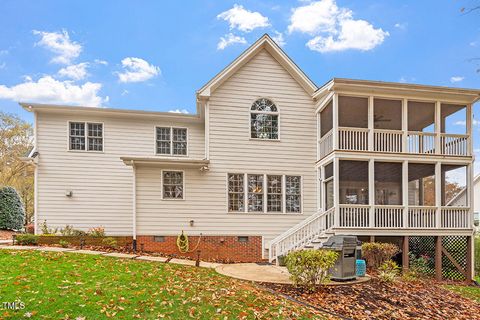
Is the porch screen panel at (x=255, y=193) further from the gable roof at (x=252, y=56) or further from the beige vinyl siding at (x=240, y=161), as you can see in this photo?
the gable roof at (x=252, y=56)

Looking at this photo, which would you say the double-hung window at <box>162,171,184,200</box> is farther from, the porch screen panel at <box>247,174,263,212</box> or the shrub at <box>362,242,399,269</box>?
the shrub at <box>362,242,399,269</box>

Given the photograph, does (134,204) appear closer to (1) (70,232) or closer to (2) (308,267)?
(1) (70,232)

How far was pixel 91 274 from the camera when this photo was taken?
7.50 meters

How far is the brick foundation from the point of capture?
13.1 m

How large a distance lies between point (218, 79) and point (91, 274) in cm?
888

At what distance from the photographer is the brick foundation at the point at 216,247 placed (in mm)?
13062

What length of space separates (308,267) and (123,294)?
13.7 ft

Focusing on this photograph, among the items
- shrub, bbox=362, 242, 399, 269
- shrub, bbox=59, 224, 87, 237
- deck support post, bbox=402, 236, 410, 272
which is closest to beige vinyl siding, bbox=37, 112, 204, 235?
shrub, bbox=59, 224, 87, 237

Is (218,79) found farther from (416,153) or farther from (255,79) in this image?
(416,153)

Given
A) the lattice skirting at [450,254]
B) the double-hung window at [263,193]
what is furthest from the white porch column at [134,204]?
the lattice skirting at [450,254]

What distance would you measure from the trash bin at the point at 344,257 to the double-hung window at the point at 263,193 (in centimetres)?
483

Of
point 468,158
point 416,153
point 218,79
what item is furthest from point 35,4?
point 468,158

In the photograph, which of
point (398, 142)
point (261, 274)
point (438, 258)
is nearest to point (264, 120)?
point (398, 142)

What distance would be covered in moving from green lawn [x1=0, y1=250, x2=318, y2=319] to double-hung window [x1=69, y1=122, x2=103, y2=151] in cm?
642
